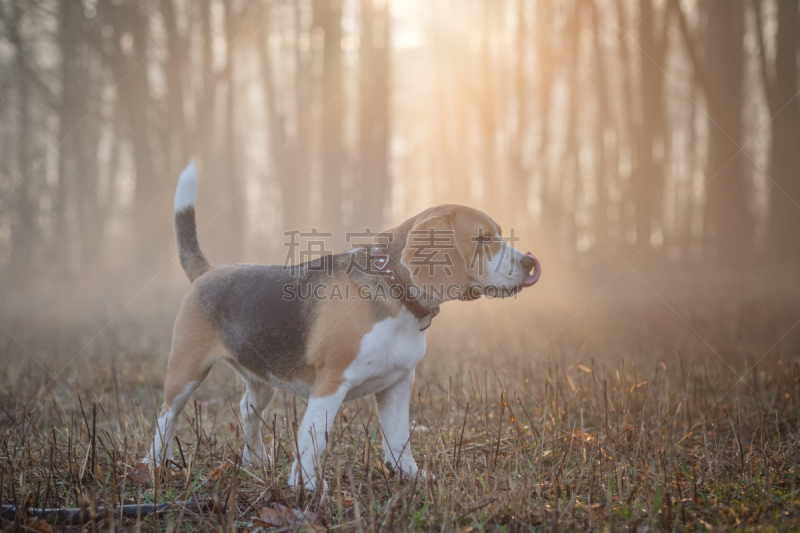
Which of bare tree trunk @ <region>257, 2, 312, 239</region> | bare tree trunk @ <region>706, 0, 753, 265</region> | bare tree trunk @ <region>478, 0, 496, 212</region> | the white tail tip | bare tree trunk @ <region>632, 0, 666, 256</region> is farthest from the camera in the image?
bare tree trunk @ <region>478, 0, 496, 212</region>

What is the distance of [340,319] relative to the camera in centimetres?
338

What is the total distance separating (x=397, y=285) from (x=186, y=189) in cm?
209

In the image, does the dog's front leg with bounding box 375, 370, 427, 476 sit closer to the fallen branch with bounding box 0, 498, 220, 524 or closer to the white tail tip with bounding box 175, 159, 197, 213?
the fallen branch with bounding box 0, 498, 220, 524

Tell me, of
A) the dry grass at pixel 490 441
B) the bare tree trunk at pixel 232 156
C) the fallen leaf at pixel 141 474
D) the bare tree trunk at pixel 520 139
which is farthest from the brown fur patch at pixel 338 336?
the bare tree trunk at pixel 520 139

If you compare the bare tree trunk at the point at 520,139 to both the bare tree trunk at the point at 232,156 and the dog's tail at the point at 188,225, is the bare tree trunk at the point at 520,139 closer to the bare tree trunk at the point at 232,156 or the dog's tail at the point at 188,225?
the bare tree trunk at the point at 232,156

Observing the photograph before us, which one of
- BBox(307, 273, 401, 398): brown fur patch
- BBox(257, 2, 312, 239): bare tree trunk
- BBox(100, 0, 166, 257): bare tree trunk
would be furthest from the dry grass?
BBox(257, 2, 312, 239): bare tree trunk

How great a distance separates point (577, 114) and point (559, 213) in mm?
4668

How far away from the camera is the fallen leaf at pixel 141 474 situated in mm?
3348

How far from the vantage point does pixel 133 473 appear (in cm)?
338

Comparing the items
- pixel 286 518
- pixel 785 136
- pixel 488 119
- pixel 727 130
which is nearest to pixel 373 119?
pixel 488 119

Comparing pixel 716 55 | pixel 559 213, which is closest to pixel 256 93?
pixel 559 213

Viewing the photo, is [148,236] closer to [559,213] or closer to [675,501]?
[559,213]

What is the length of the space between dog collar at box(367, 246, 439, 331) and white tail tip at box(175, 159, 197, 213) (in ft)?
5.83

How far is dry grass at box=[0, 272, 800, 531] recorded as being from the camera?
109 inches
